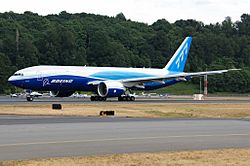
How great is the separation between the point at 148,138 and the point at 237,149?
4.12 metres

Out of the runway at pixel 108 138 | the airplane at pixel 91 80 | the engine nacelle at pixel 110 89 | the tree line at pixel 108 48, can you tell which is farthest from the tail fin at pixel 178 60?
the tree line at pixel 108 48

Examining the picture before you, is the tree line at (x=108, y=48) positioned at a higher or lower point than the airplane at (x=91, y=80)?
higher

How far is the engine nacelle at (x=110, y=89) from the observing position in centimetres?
6297

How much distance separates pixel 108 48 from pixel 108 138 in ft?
431

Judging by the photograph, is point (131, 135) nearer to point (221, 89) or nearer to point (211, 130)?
point (211, 130)

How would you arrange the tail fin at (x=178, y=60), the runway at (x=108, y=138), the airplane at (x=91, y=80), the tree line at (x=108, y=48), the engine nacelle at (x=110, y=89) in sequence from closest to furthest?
the runway at (x=108, y=138), the airplane at (x=91, y=80), the engine nacelle at (x=110, y=89), the tail fin at (x=178, y=60), the tree line at (x=108, y=48)

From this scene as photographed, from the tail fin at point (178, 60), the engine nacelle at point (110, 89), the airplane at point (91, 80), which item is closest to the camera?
the airplane at point (91, 80)

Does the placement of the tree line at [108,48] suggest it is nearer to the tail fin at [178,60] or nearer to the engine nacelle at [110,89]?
the tail fin at [178,60]

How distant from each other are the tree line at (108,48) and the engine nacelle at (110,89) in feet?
183

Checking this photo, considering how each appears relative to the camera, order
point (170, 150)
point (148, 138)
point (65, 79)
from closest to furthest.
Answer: point (170, 150) → point (148, 138) → point (65, 79)

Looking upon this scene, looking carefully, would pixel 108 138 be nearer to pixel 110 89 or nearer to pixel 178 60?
pixel 110 89

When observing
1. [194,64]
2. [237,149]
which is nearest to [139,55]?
[194,64]

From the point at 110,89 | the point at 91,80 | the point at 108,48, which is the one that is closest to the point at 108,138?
the point at 110,89

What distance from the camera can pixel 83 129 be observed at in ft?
83.0
